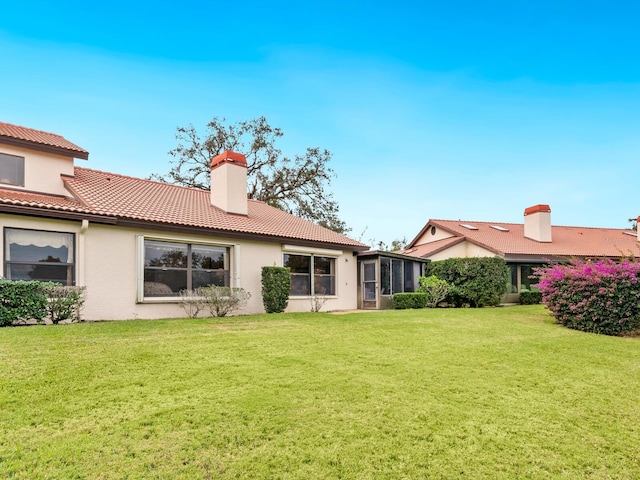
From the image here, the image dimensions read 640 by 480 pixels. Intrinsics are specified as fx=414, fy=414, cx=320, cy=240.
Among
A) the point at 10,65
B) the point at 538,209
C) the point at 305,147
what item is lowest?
the point at 538,209

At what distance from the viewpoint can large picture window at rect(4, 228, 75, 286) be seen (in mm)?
10047

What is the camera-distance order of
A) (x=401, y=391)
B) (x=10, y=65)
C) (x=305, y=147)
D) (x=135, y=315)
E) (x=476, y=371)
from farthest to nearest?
(x=305, y=147)
(x=10, y=65)
(x=135, y=315)
(x=476, y=371)
(x=401, y=391)

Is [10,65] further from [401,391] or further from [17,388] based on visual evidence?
[401,391]

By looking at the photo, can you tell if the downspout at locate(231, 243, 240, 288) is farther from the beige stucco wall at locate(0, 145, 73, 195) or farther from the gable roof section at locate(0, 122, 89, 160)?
the gable roof section at locate(0, 122, 89, 160)

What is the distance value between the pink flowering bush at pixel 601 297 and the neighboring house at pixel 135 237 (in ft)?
27.5

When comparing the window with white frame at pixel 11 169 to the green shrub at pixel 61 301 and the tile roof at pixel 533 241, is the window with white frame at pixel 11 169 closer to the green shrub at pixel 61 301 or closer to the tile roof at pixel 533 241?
the green shrub at pixel 61 301

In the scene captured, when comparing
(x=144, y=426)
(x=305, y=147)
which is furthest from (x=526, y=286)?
(x=144, y=426)

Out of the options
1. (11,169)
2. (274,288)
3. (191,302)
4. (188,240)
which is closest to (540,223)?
(274,288)

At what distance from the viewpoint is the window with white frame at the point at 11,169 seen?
11922 millimetres

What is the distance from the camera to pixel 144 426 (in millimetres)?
4074

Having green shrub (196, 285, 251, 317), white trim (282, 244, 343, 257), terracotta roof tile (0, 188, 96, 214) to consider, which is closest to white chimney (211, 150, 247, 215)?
white trim (282, 244, 343, 257)

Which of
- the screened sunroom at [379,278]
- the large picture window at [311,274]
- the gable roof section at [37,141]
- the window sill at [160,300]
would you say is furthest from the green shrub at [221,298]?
the screened sunroom at [379,278]

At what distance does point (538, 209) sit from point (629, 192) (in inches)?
189

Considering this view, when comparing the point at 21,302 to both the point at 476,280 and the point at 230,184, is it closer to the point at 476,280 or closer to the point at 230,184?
the point at 230,184
